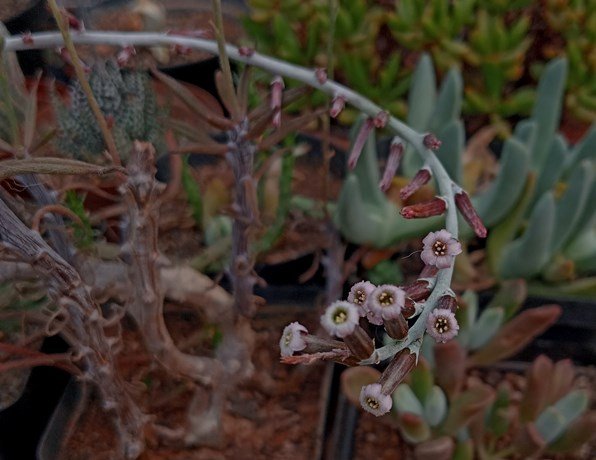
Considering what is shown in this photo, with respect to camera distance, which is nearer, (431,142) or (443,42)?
(431,142)

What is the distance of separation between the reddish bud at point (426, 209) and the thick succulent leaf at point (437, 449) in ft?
1.17

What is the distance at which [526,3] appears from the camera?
1.33 meters

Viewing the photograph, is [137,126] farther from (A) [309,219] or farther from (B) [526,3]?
(B) [526,3]

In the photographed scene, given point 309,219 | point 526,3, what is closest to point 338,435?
point 309,219

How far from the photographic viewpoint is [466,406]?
2.42ft

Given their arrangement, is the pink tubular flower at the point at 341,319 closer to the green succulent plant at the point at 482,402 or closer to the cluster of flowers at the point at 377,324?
the cluster of flowers at the point at 377,324

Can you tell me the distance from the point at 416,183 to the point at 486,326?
0.41 meters

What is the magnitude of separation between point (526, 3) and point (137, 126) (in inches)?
36.6

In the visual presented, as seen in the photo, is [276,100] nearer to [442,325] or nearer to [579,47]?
[442,325]

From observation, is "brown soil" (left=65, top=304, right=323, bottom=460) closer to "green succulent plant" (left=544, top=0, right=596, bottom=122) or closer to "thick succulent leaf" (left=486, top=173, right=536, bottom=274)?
"thick succulent leaf" (left=486, top=173, right=536, bottom=274)

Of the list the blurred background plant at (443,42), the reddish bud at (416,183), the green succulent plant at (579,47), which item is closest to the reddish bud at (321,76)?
the reddish bud at (416,183)

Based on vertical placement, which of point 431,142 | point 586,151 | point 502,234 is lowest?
point 431,142

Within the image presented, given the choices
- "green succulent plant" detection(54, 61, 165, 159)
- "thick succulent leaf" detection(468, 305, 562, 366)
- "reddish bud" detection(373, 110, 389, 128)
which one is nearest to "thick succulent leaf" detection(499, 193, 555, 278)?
"thick succulent leaf" detection(468, 305, 562, 366)

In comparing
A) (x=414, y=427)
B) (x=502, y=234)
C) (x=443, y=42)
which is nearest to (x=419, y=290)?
(x=414, y=427)
